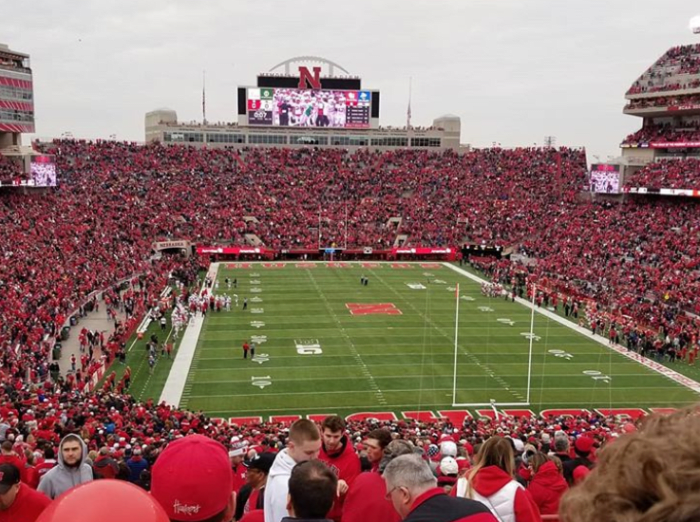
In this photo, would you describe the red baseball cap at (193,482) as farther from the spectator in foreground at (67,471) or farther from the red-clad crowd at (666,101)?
the red-clad crowd at (666,101)

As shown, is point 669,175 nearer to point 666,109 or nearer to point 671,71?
point 666,109

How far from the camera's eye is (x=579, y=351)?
2453 centimetres

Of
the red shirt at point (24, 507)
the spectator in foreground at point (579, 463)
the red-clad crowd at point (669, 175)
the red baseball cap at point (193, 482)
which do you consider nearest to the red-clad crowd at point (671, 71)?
the red-clad crowd at point (669, 175)

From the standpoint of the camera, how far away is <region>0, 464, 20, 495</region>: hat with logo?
13.1ft

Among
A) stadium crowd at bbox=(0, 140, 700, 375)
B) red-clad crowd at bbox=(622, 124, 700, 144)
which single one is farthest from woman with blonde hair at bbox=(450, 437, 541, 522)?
red-clad crowd at bbox=(622, 124, 700, 144)

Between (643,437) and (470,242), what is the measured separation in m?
48.0

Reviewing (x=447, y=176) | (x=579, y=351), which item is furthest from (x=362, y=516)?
(x=447, y=176)

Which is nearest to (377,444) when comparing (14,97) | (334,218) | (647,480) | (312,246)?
(647,480)

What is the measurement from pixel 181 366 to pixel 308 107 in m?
45.3

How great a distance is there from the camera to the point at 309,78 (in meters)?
63.9

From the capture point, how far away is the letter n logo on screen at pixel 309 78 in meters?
63.6

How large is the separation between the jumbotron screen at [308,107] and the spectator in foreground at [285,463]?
2422 inches

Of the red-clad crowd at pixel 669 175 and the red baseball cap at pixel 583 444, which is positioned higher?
the red-clad crowd at pixel 669 175

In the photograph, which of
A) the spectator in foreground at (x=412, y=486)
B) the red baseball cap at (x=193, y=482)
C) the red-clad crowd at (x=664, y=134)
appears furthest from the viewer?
the red-clad crowd at (x=664, y=134)
